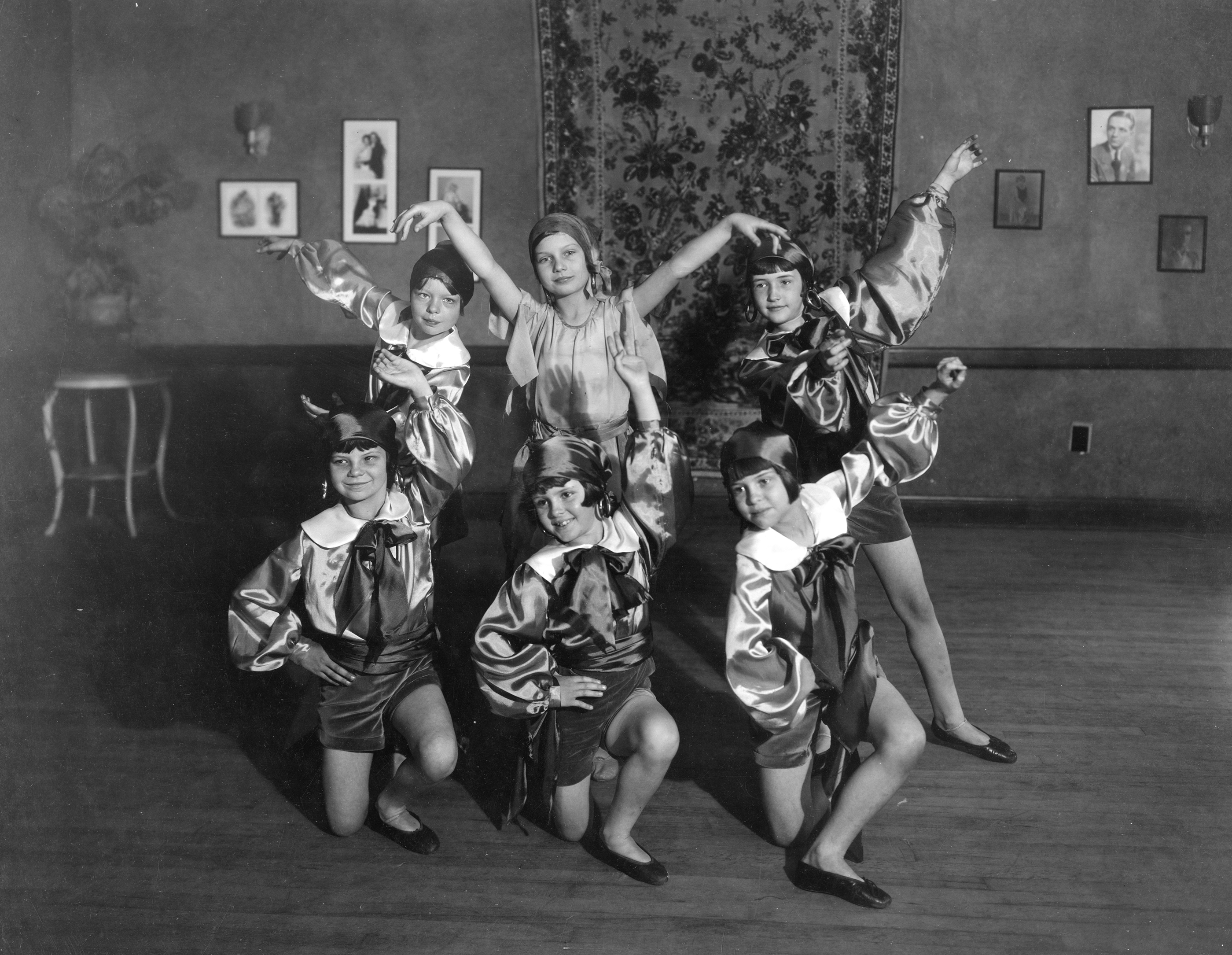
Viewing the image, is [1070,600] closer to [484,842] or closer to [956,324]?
[956,324]

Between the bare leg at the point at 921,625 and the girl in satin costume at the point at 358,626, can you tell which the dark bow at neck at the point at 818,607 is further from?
the girl in satin costume at the point at 358,626

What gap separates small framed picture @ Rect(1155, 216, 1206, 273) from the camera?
320 centimetres

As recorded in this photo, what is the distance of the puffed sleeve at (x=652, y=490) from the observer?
2.03m

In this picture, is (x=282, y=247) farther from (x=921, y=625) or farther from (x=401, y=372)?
(x=921, y=625)

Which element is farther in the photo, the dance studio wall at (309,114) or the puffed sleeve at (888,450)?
the dance studio wall at (309,114)

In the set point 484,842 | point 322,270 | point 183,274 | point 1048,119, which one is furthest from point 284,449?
point 1048,119

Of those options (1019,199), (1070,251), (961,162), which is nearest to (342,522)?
(961,162)

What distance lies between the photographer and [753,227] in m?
2.21

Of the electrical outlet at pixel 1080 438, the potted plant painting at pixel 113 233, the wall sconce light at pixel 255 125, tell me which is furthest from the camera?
the electrical outlet at pixel 1080 438

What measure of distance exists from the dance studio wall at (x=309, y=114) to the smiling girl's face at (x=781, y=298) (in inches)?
78.5

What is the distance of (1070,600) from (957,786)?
1516 mm

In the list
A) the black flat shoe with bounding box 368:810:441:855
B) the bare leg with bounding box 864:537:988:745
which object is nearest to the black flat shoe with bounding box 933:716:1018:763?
the bare leg with bounding box 864:537:988:745

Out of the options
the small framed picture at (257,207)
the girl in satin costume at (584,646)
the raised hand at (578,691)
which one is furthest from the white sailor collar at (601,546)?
the small framed picture at (257,207)

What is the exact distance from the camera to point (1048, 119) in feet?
12.7
